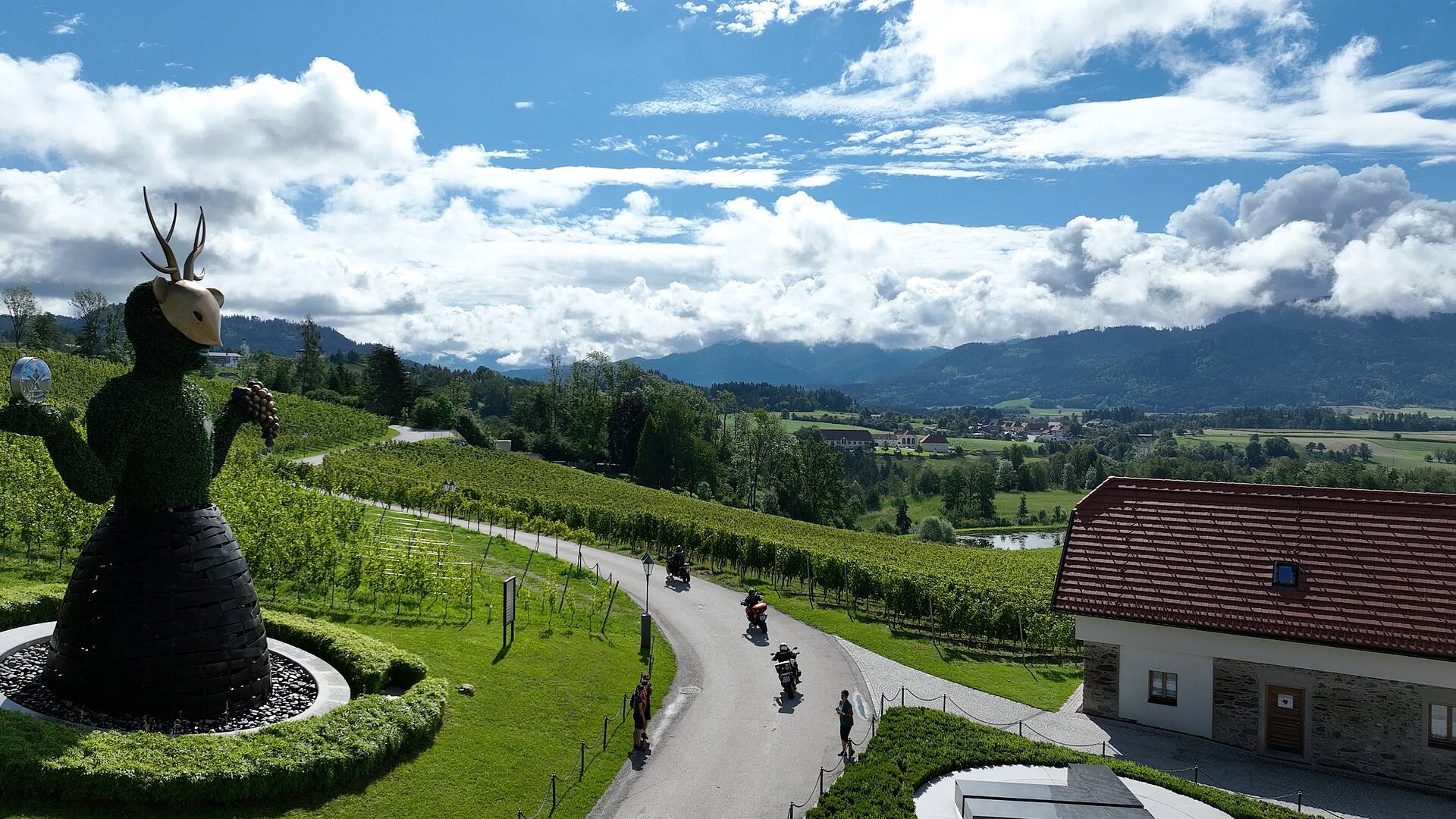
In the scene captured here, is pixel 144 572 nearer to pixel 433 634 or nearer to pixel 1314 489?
pixel 433 634

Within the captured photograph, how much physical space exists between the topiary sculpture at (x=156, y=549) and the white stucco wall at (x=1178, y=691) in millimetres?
20317

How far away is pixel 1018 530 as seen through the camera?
4653 inches

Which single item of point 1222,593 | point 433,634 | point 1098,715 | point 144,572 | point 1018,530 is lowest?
point 1018,530

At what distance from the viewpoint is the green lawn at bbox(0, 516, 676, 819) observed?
545 inches

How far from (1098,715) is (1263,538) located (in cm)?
655

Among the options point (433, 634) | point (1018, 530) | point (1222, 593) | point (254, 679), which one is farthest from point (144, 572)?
point (1018, 530)

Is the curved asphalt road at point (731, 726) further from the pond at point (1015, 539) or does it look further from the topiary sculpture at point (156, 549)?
the pond at point (1015, 539)

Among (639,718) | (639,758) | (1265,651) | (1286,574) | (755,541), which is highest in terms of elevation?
(1286,574)

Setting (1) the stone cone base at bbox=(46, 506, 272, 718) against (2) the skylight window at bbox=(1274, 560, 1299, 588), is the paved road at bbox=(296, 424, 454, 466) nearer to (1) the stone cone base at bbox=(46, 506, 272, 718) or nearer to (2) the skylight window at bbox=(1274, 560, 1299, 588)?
(1) the stone cone base at bbox=(46, 506, 272, 718)

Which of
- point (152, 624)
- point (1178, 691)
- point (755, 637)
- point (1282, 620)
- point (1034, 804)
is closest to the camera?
point (152, 624)

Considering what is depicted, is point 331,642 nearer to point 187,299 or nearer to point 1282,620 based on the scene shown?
point 187,299

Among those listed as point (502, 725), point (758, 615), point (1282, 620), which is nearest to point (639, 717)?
point (502, 725)

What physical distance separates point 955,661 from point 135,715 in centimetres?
2254

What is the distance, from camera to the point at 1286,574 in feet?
72.6
